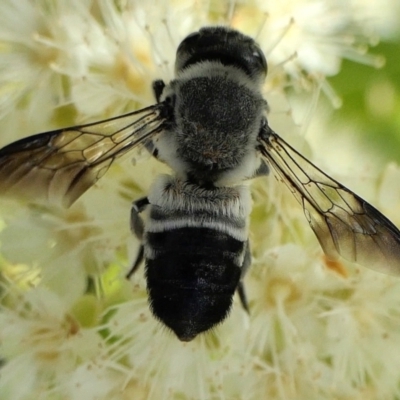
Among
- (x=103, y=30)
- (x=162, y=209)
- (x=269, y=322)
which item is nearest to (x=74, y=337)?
(x=269, y=322)

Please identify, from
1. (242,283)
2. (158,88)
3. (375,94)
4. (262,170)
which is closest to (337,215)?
(262,170)

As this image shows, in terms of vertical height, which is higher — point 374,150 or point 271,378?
point 374,150

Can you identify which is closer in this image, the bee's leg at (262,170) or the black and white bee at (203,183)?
the black and white bee at (203,183)

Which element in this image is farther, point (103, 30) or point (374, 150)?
point (374, 150)

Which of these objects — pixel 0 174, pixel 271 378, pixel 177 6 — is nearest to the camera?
pixel 0 174

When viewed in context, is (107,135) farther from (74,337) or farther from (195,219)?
(74,337)

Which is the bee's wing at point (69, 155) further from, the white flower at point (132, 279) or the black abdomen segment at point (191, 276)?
the white flower at point (132, 279)

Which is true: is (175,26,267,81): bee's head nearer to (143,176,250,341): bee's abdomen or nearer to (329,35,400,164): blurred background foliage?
(143,176,250,341): bee's abdomen

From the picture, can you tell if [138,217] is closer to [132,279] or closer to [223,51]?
[132,279]

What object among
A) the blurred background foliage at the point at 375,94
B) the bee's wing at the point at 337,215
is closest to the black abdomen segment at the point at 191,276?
the bee's wing at the point at 337,215
